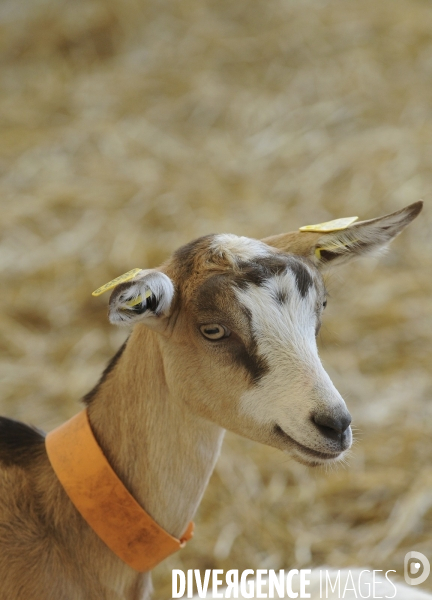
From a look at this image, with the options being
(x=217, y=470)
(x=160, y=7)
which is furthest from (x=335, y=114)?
(x=217, y=470)

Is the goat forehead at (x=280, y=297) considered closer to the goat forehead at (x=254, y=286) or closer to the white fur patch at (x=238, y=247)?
the goat forehead at (x=254, y=286)

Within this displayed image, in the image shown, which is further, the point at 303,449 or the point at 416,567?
the point at 416,567

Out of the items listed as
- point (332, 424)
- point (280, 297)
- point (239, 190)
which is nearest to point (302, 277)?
point (280, 297)

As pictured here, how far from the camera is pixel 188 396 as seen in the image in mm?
2064

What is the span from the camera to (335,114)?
20.1 feet

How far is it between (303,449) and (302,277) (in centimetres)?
48

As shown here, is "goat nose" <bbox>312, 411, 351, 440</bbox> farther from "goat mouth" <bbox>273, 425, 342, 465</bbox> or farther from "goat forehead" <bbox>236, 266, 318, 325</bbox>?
"goat forehead" <bbox>236, 266, 318, 325</bbox>

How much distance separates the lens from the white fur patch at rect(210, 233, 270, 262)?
2.03m

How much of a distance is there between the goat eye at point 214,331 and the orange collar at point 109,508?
0.50m

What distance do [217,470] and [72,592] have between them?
159 centimetres

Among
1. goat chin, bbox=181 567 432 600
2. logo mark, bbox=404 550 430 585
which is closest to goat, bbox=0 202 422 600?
goat chin, bbox=181 567 432 600

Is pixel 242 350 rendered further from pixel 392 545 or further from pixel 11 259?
pixel 11 259

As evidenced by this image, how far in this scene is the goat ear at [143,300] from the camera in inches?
69.2

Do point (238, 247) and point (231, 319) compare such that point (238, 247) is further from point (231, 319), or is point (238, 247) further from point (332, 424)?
point (332, 424)
